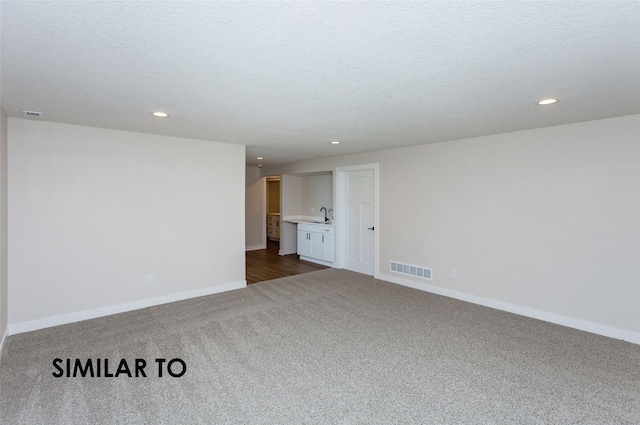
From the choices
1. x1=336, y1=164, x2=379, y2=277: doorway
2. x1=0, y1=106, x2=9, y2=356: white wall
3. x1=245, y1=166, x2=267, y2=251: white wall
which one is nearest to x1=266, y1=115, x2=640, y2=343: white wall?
x1=336, y1=164, x2=379, y2=277: doorway

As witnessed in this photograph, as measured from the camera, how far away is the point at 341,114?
3.30 metres

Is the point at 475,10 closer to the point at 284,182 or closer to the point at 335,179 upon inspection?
the point at 335,179

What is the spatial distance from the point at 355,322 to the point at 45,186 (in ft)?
12.6

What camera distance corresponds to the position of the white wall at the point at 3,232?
308 centimetres

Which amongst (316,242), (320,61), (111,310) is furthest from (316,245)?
(320,61)

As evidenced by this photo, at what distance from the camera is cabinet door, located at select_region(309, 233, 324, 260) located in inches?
283

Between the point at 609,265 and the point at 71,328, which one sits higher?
Result: the point at 609,265

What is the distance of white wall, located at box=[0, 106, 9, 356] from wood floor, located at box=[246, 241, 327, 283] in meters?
3.11

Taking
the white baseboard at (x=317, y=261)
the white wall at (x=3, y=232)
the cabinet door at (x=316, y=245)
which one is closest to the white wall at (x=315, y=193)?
the cabinet door at (x=316, y=245)

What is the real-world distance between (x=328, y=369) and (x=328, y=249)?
4.29 m

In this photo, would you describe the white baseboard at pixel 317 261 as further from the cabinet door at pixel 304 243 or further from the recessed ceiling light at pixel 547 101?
the recessed ceiling light at pixel 547 101

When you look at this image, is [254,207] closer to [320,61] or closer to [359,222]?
[359,222]

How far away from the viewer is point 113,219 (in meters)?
4.04

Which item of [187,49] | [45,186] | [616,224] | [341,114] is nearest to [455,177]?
[616,224]
